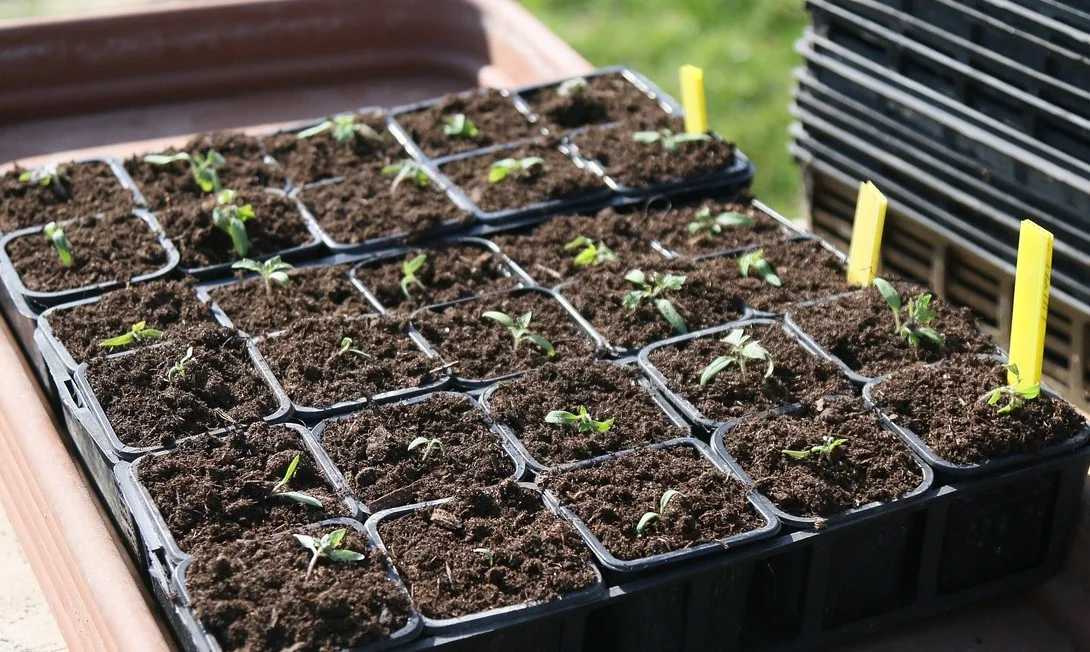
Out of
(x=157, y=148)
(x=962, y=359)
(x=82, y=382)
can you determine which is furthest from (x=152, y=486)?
(x=157, y=148)

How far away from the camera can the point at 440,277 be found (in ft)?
10.6

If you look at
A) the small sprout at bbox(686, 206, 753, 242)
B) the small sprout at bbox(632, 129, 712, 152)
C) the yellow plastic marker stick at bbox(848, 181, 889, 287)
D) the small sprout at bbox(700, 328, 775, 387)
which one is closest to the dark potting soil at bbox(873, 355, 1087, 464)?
the small sprout at bbox(700, 328, 775, 387)

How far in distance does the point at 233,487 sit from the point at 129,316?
2.43 feet

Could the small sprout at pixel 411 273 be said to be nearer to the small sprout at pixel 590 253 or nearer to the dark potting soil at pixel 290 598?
the small sprout at pixel 590 253

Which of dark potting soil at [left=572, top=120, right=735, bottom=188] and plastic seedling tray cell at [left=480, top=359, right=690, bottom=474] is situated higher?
dark potting soil at [left=572, top=120, right=735, bottom=188]

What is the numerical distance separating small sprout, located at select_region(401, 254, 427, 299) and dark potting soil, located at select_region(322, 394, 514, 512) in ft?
1.64

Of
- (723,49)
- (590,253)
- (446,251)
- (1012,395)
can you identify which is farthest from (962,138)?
(723,49)

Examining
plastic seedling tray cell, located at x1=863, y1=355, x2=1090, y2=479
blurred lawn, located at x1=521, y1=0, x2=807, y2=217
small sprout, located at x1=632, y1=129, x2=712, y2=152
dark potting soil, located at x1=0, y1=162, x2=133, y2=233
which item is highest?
dark potting soil, located at x1=0, y1=162, x2=133, y2=233

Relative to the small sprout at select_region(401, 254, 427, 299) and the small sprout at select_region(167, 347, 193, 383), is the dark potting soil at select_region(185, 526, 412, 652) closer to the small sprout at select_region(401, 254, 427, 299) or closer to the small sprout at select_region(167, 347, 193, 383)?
the small sprout at select_region(167, 347, 193, 383)

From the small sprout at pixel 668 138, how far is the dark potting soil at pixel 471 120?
1.18 feet

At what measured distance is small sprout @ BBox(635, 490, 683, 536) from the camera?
7.71 ft

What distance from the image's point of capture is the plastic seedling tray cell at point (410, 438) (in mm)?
2469

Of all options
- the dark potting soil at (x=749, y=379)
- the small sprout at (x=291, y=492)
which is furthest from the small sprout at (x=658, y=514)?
the small sprout at (x=291, y=492)

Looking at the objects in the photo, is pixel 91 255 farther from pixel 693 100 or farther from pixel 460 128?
pixel 693 100
